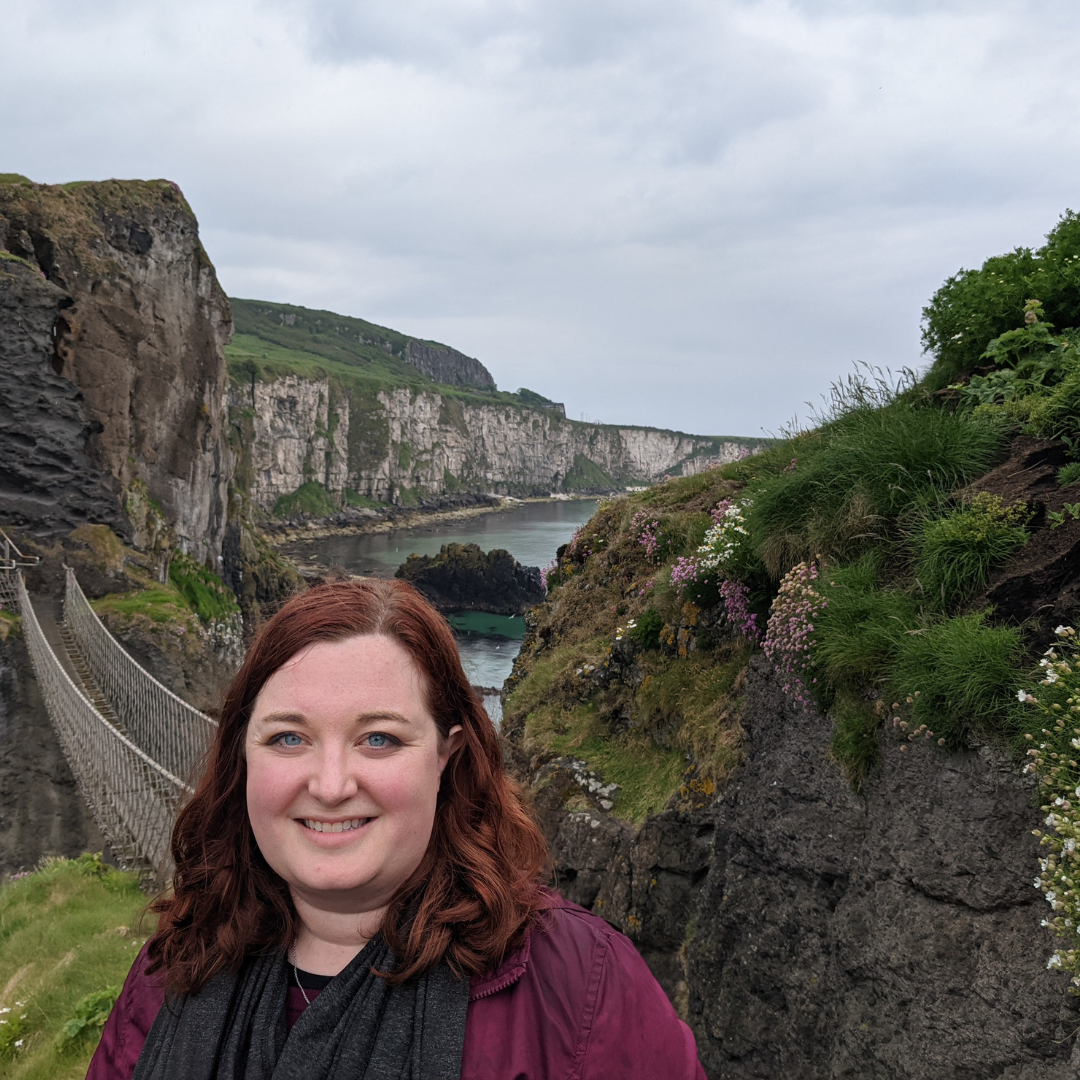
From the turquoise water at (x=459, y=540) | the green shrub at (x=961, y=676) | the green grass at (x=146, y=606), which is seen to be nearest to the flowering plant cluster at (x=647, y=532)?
the green shrub at (x=961, y=676)

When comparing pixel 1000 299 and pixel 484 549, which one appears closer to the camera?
pixel 1000 299

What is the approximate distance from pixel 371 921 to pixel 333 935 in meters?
0.09

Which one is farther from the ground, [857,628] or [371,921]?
[857,628]

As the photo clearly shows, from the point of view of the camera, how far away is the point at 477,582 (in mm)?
56938

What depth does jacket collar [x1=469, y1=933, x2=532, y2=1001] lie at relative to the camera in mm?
1474

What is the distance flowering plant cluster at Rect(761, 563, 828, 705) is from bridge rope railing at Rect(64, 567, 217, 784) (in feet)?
18.6

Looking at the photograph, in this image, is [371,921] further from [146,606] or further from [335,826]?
[146,606]

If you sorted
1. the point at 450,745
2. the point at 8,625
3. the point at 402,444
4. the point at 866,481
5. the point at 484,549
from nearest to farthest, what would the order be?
the point at 450,745 → the point at 866,481 → the point at 8,625 → the point at 484,549 → the point at 402,444

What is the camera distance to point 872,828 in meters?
3.45

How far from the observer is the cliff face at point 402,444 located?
115000 mm

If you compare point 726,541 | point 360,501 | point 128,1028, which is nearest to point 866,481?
point 726,541

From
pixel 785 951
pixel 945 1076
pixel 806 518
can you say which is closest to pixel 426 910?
pixel 945 1076

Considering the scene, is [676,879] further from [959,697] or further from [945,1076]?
[959,697]

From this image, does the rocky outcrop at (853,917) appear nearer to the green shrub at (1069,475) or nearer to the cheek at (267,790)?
the green shrub at (1069,475)
